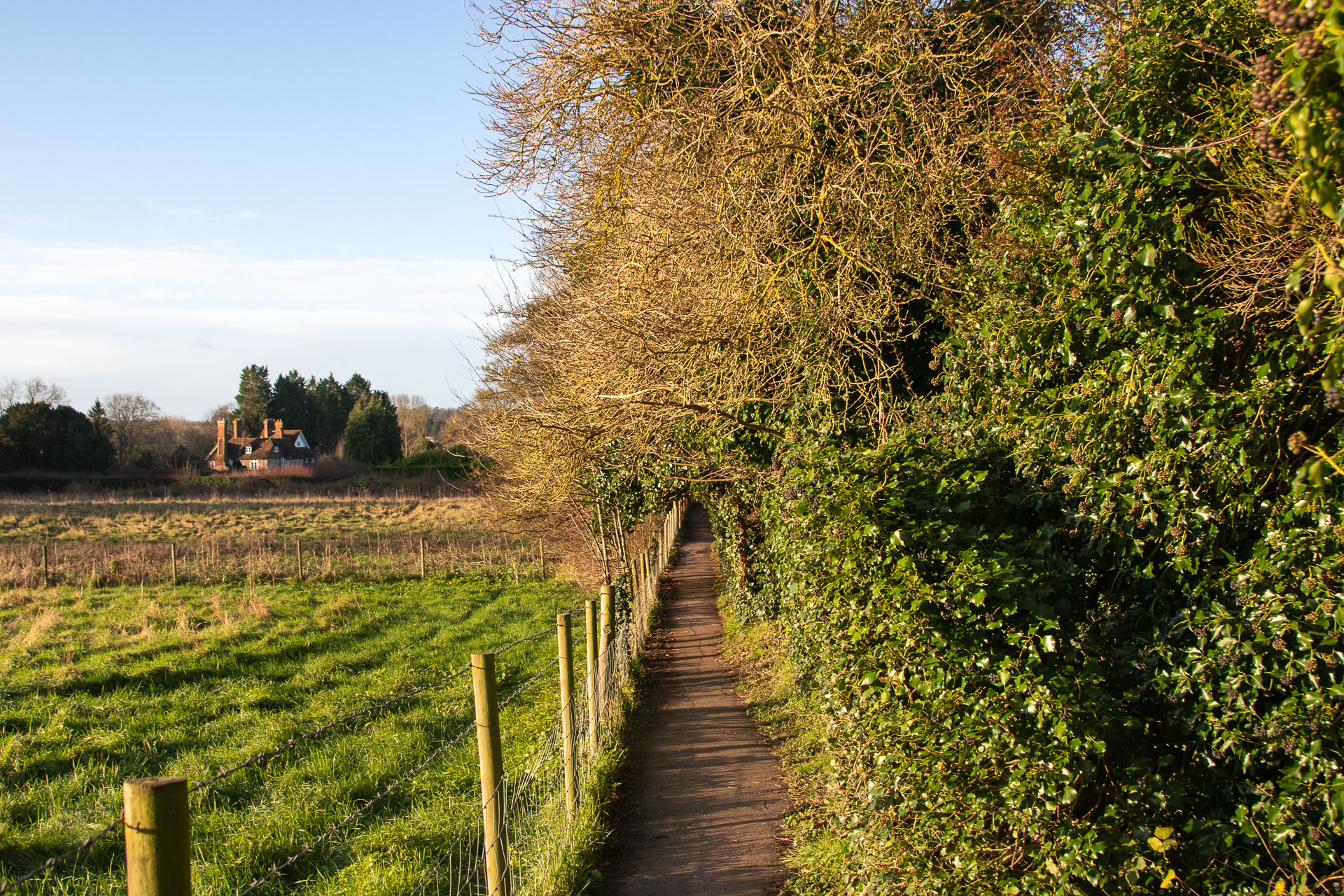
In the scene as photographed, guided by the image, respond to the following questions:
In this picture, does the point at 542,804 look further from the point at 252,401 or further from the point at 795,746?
the point at 252,401

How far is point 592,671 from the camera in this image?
681 cm

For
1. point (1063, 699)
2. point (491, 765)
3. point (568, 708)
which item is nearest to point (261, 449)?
point (568, 708)

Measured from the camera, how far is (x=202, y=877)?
5.43m

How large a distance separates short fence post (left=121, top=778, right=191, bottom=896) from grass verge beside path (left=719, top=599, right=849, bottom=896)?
3788mm

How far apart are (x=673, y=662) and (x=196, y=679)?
6.89 m

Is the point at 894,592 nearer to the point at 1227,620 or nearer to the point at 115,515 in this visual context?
the point at 1227,620

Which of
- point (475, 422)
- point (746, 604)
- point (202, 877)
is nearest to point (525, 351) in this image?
point (475, 422)

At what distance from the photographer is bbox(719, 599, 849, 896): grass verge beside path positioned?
4.95 meters

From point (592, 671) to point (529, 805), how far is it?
5.04ft

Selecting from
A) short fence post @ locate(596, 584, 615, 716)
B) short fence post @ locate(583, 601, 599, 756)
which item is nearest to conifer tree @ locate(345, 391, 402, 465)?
short fence post @ locate(596, 584, 615, 716)

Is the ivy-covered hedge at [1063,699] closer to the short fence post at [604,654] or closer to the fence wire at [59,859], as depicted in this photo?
the short fence post at [604,654]

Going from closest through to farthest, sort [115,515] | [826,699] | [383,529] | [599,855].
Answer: [826,699], [599,855], [383,529], [115,515]

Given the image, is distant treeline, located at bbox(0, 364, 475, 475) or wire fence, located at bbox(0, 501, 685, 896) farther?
distant treeline, located at bbox(0, 364, 475, 475)

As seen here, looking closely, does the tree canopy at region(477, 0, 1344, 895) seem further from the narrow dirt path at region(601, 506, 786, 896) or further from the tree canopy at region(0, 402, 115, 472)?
the tree canopy at region(0, 402, 115, 472)
